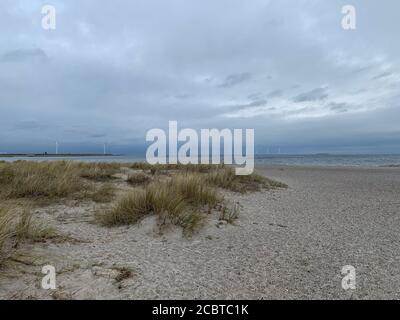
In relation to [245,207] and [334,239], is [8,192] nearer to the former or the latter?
[245,207]

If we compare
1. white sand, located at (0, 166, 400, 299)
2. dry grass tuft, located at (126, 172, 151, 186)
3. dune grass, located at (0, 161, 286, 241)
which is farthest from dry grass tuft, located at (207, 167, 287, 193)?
white sand, located at (0, 166, 400, 299)

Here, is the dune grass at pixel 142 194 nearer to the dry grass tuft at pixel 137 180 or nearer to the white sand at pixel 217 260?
the dry grass tuft at pixel 137 180

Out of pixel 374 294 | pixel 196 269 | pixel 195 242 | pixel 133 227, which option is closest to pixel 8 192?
pixel 133 227

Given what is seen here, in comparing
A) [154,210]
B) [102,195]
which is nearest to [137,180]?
[102,195]

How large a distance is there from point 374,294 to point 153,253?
289 centimetres

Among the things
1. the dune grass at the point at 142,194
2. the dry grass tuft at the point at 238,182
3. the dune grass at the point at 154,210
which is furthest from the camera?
the dry grass tuft at the point at 238,182

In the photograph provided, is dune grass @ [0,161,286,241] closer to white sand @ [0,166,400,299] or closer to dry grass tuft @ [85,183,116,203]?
dry grass tuft @ [85,183,116,203]

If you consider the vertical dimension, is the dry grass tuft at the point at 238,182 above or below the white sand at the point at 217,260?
above

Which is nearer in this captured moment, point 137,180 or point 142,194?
point 142,194

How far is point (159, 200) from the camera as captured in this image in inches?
233

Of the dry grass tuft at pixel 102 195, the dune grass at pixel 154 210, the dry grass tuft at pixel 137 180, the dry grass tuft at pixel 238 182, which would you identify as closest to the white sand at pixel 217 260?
the dune grass at pixel 154 210

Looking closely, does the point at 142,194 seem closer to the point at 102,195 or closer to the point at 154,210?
the point at 154,210

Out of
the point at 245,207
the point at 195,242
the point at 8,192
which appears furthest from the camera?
the point at 245,207

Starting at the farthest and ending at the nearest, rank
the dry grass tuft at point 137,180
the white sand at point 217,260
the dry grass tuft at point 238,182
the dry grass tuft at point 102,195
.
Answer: the dry grass tuft at point 137,180 < the dry grass tuft at point 238,182 < the dry grass tuft at point 102,195 < the white sand at point 217,260
